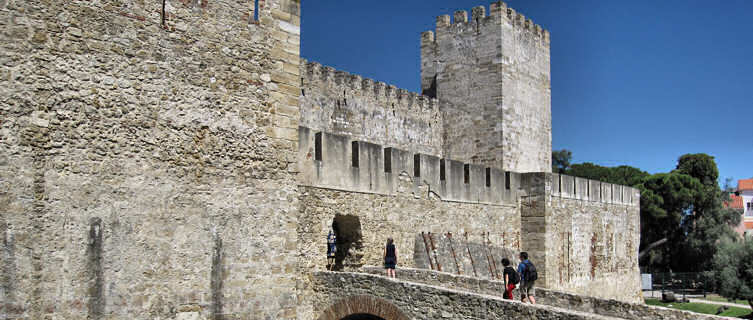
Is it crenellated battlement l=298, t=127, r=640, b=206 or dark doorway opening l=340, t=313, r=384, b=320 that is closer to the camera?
dark doorway opening l=340, t=313, r=384, b=320

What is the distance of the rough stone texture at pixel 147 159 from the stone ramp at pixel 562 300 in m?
2.55

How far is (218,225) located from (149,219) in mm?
845

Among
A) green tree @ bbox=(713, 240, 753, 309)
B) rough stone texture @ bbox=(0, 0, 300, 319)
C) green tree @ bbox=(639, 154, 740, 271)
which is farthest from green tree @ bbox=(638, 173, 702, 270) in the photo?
rough stone texture @ bbox=(0, 0, 300, 319)

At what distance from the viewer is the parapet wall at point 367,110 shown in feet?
54.8

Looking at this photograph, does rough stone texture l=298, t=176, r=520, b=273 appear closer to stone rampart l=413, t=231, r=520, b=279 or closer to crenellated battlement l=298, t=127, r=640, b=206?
stone rampart l=413, t=231, r=520, b=279

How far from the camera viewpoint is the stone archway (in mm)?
8211

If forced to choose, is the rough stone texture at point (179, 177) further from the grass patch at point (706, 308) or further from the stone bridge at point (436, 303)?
the grass patch at point (706, 308)

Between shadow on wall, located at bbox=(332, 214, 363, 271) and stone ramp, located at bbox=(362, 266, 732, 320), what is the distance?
0.81ft

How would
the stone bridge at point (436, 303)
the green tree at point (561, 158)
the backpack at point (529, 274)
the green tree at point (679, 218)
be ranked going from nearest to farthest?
the stone bridge at point (436, 303) < the backpack at point (529, 274) < the green tree at point (679, 218) < the green tree at point (561, 158)

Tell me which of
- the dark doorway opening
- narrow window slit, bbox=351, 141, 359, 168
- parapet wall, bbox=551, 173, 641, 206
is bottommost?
the dark doorway opening

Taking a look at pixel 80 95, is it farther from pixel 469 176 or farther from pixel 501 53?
pixel 501 53

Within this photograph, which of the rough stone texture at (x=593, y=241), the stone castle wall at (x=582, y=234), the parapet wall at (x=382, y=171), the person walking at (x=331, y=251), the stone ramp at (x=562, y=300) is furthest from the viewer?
the rough stone texture at (x=593, y=241)

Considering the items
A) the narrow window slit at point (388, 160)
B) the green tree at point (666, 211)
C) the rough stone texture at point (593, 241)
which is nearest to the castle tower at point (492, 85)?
the rough stone texture at point (593, 241)

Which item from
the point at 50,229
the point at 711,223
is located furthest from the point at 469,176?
the point at 711,223
